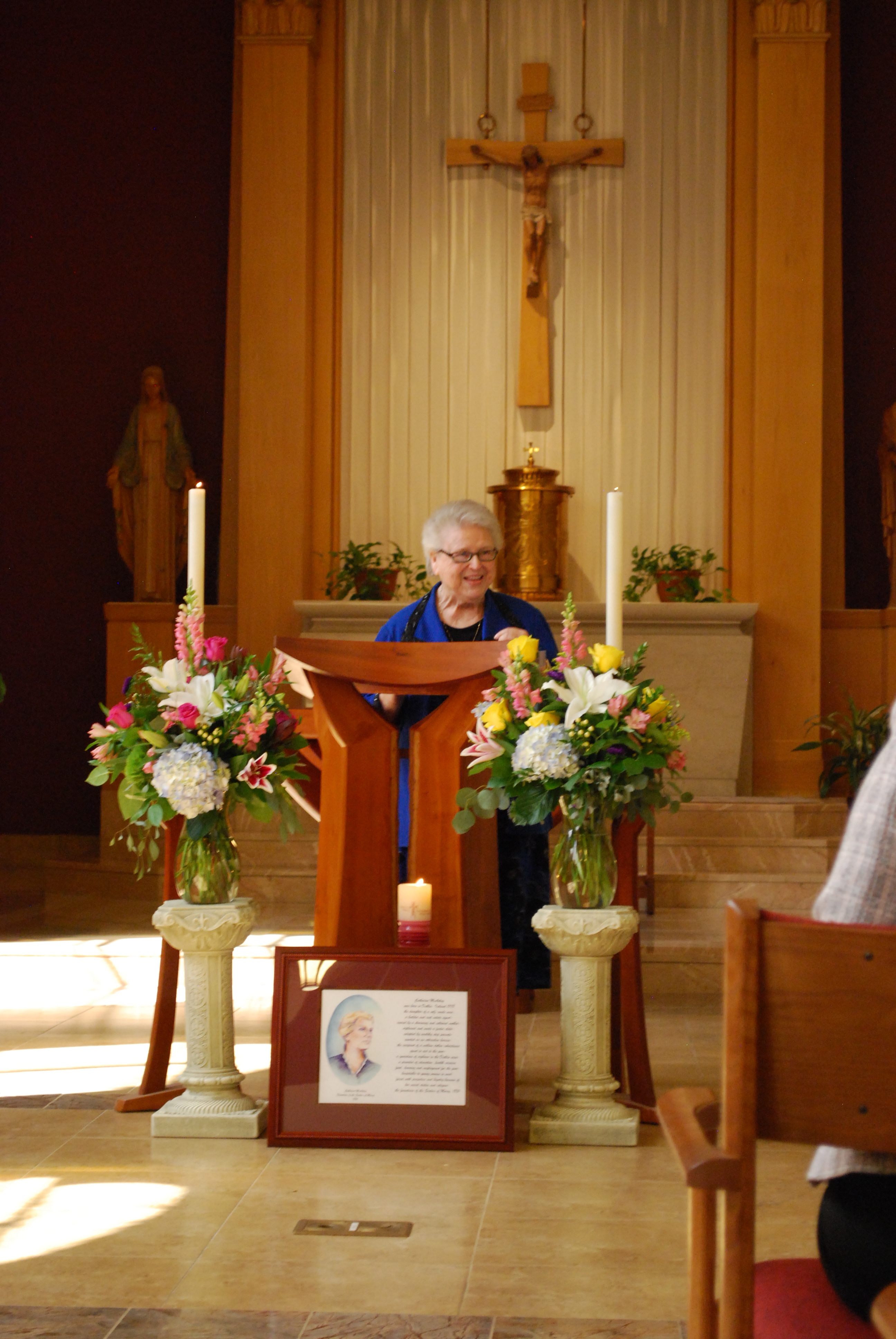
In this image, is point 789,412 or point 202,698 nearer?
point 202,698

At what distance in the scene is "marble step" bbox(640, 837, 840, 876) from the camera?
21.6 feet

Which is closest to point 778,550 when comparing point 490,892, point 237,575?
point 237,575

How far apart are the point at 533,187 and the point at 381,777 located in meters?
5.78

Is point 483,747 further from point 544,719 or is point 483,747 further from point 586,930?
point 586,930

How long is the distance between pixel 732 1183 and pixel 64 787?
7.91m

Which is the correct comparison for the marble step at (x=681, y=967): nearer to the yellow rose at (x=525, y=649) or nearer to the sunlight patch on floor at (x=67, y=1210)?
the yellow rose at (x=525, y=649)

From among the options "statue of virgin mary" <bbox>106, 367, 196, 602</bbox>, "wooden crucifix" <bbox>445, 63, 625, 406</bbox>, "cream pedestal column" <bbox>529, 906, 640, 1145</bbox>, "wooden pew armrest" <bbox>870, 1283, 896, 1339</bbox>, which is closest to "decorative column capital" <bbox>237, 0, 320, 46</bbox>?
"wooden crucifix" <bbox>445, 63, 625, 406</bbox>

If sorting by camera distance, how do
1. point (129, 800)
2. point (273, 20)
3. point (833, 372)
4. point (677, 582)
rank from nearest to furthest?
point (129, 800), point (677, 582), point (273, 20), point (833, 372)

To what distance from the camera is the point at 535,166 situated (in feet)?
27.0

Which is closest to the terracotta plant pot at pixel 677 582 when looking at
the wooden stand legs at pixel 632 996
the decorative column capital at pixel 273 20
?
the decorative column capital at pixel 273 20

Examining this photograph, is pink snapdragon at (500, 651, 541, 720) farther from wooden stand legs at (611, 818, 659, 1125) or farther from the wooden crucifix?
the wooden crucifix

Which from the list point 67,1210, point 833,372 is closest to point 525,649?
point 67,1210

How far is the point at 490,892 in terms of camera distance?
3479mm

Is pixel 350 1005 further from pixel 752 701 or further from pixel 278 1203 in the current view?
pixel 752 701
